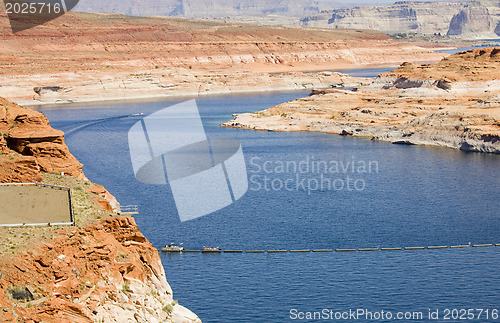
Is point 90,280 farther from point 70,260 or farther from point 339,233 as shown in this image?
point 339,233

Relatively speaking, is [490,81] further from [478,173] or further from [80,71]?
[80,71]

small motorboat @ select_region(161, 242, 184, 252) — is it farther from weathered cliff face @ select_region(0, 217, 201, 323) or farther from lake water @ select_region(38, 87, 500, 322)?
weathered cliff face @ select_region(0, 217, 201, 323)

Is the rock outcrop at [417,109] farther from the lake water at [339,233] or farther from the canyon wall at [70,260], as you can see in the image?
the canyon wall at [70,260]

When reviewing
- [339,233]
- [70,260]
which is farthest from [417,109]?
[70,260]

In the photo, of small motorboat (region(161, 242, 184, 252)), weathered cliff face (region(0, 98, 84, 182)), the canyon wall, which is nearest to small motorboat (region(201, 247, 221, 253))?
small motorboat (region(161, 242, 184, 252))

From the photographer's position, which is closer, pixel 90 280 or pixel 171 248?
pixel 90 280

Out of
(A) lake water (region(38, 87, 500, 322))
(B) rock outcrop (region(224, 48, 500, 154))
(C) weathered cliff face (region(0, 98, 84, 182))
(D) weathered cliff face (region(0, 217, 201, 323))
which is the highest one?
(C) weathered cliff face (region(0, 98, 84, 182))
